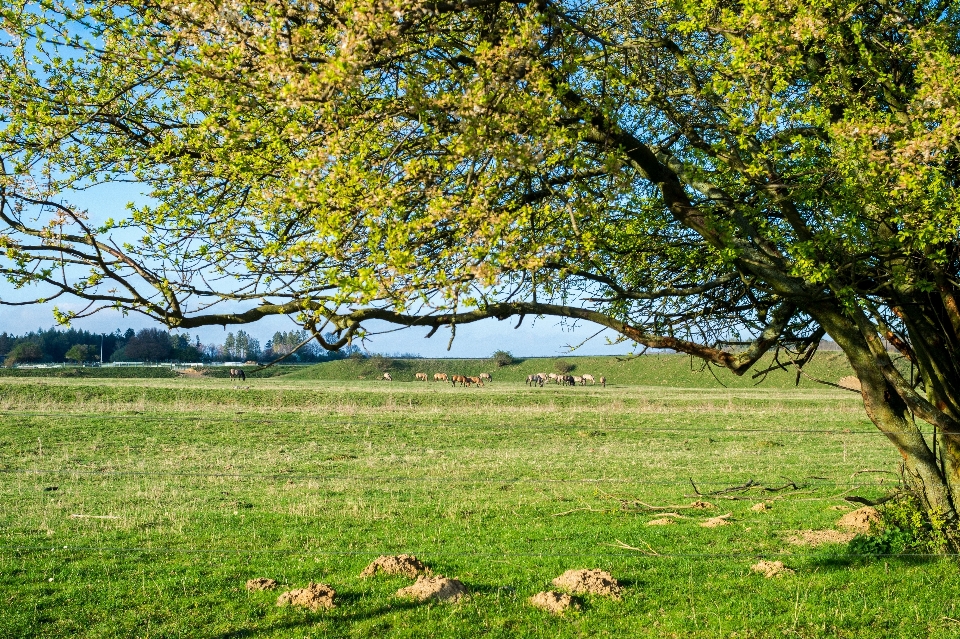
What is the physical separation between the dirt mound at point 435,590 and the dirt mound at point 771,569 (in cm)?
456

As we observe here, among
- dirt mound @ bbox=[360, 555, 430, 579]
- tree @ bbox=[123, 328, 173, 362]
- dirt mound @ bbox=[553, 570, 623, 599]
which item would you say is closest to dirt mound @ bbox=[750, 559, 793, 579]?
dirt mound @ bbox=[553, 570, 623, 599]

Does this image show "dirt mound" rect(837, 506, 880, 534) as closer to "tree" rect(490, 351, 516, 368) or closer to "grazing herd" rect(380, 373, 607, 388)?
"grazing herd" rect(380, 373, 607, 388)

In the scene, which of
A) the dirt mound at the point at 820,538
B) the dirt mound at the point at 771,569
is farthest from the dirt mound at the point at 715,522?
the dirt mound at the point at 771,569

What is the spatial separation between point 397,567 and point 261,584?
1916mm

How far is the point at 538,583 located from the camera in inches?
400

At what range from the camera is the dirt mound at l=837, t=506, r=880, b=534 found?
12.9 m

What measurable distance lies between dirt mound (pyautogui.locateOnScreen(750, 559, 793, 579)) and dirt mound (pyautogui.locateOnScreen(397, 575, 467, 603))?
4559mm

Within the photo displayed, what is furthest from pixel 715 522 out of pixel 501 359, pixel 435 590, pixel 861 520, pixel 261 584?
pixel 501 359

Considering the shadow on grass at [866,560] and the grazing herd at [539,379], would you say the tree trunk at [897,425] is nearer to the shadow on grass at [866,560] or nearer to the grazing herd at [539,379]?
the shadow on grass at [866,560]

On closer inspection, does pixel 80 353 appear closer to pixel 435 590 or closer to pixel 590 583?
pixel 435 590

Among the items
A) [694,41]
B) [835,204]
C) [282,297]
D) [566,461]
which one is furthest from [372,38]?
[566,461]

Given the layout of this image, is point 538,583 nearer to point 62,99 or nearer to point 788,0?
point 788,0

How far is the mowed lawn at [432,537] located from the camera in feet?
28.7

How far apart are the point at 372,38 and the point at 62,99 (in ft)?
16.4
